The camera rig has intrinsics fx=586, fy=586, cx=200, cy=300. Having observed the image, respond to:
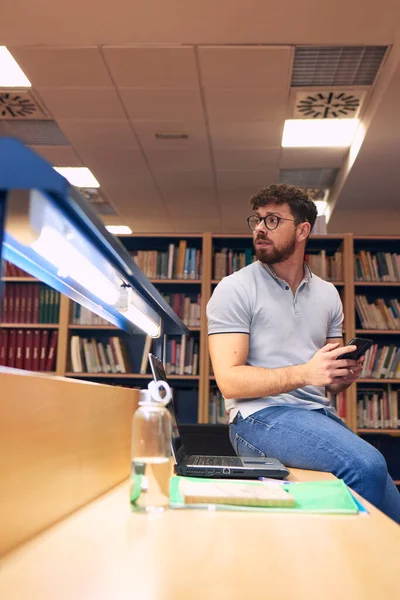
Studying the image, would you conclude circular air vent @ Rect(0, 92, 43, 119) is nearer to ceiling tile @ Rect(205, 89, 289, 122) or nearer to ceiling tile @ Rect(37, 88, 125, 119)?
ceiling tile @ Rect(37, 88, 125, 119)

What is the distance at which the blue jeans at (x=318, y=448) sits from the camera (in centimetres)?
125

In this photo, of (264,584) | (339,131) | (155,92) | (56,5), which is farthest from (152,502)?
(339,131)

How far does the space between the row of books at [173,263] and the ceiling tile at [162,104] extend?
92 centimetres

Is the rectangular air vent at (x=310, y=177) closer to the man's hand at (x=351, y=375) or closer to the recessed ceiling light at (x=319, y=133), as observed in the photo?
the recessed ceiling light at (x=319, y=133)

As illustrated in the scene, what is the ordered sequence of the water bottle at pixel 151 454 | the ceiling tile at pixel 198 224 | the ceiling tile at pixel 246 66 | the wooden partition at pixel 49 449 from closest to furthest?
1. the wooden partition at pixel 49 449
2. the water bottle at pixel 151 454
3. the ceiling tile at pixel 246 66
4. the ceiling tile at pixel 198 224

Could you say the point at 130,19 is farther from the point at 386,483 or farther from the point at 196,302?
the point at 386,483

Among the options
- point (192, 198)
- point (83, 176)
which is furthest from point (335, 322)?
point (192, 198)

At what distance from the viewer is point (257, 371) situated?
1541 millimetres

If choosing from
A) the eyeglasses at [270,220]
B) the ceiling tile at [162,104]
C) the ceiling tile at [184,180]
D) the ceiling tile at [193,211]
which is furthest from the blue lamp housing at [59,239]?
the ceiling tile at [193,211]

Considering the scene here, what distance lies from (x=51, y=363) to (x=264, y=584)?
3.60 metres

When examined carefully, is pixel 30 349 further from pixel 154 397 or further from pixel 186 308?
pixel 154 397

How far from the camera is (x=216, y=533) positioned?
707 mm

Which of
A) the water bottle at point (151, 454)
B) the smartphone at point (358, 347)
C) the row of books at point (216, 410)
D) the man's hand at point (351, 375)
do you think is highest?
the smartphone at point (358, 347)

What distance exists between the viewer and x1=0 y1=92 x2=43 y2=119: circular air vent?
13.3 ft
